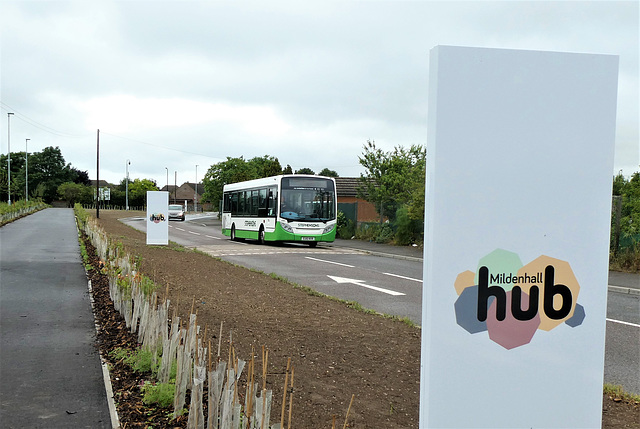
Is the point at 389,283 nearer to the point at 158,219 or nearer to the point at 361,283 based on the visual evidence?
the point at 361,283

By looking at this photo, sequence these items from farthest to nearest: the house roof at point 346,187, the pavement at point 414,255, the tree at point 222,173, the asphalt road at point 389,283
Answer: the tree at point 222,173 → the house roof at point 346,187 → the pavement at point 414,255 → the asphalt road at point 389,283

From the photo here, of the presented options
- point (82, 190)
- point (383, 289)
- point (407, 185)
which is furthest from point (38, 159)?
point (383, 289)

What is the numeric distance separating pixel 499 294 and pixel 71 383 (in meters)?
4.14

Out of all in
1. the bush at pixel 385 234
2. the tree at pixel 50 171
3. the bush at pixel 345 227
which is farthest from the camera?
the tree at pixel 50 171

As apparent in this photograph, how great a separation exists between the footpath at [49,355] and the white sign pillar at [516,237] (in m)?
2.86

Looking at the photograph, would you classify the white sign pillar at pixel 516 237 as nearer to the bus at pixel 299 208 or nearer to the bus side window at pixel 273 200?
the bus at pixel 299 208

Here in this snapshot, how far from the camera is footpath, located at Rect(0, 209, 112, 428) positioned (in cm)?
439

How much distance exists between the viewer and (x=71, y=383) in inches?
201

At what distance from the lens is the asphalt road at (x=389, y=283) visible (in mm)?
6656

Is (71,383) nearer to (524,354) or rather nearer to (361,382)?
(361,382)

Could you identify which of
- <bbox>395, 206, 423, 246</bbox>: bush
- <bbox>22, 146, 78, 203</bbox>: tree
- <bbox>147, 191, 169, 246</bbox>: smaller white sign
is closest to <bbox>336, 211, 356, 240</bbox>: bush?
<bbox>395, 206, 423, 246</bbox>: bush

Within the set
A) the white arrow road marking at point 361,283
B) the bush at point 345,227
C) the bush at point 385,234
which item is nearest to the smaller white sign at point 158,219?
the white arrow road marking at point 361,283

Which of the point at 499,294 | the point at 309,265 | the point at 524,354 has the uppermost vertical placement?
the point at 499,294

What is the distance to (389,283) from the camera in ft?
41.7
